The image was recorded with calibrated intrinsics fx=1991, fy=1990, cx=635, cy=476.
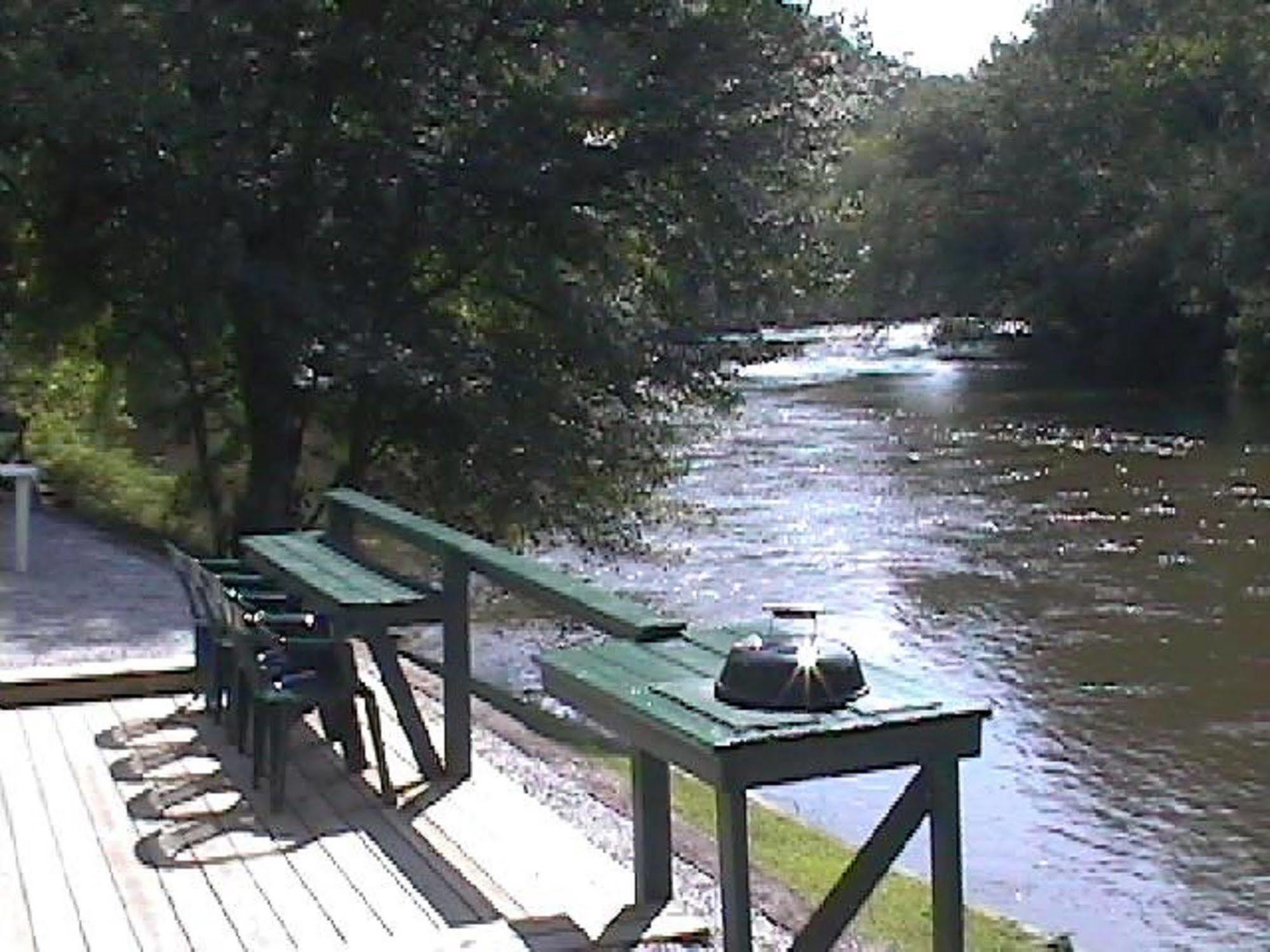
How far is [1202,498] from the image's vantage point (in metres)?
20.0

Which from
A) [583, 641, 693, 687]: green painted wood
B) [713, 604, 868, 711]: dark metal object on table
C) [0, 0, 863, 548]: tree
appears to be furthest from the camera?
[0, 0, 863, 548]: tree

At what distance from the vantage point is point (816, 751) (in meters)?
3.38

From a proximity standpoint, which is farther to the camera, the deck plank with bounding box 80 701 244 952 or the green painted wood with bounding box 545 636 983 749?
the deck plank with bounding box 80 701 244 952

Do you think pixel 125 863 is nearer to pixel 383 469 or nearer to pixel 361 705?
pixel 361 705

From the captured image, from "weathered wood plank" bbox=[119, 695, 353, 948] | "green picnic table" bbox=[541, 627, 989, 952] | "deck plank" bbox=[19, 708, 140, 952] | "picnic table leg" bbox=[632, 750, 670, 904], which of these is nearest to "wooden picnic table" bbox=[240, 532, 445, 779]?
"weathered wood plank" bbox=[119, 695, 353, 948]

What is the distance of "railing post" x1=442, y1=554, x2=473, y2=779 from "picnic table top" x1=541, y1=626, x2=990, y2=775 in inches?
40.4

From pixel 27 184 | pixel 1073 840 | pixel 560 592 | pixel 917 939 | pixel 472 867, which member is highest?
pixel 27 184

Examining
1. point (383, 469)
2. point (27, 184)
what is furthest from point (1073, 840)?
point (27, 184)

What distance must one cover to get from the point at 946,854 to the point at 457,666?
82.4 inches

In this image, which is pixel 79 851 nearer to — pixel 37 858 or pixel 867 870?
pixel 37 858

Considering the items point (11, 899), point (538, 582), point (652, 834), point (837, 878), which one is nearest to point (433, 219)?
point (837, 878)

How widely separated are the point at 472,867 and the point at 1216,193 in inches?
1192

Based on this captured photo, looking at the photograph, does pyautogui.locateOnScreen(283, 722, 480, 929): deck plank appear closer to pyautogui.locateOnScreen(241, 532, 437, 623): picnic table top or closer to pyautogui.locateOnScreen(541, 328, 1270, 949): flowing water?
pyautogui.locateOnScreen(241, 532, 437, 623): picnic table top

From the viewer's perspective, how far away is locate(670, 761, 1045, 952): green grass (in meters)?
5.81
